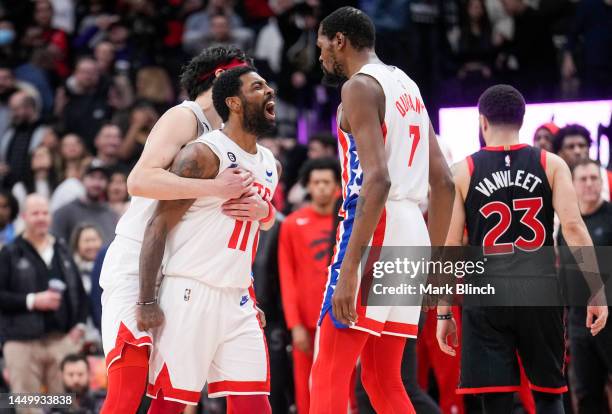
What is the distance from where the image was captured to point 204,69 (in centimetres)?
561

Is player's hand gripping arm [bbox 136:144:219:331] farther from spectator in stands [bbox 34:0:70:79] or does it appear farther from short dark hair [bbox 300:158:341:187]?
spectator in stands [bbox 34:0:70:79]

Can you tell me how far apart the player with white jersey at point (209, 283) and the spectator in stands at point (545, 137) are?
3.33 m

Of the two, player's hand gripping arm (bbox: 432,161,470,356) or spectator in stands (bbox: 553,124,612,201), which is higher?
spectator in stands (bbox: 553,124,612,201)

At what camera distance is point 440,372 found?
7.89m

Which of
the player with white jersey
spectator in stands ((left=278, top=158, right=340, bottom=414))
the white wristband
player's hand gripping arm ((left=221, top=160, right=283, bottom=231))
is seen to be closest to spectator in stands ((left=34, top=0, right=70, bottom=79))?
the white wristband

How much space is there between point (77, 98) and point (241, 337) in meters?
8.19

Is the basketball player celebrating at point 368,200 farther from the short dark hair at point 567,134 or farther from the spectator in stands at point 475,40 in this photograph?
the spectator in stands at point 475,40

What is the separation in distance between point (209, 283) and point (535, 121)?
198 inches

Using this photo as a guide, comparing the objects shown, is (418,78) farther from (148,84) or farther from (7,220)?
(7,220)

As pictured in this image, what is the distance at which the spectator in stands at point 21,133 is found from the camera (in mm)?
12070

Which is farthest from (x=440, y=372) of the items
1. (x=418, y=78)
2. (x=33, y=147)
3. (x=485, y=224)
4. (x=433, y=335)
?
(x=33, y=147)

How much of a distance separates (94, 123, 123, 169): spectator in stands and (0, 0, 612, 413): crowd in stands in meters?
0.01

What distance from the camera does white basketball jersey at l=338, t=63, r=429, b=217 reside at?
4.93 m

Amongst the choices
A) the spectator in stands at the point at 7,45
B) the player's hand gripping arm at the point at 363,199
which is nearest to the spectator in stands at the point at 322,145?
the player's hand gripping arm at the point at 363,199
